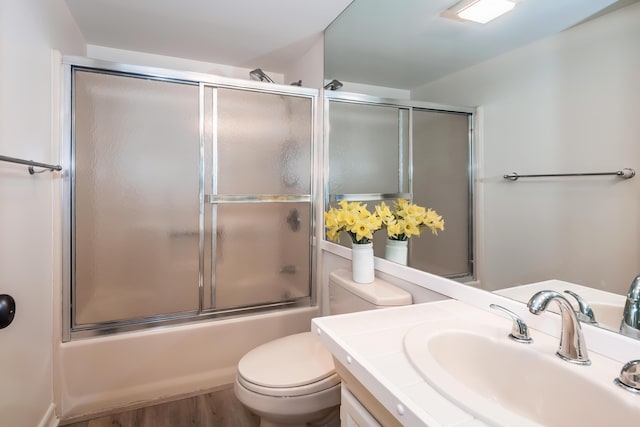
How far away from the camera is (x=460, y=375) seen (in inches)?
34.2

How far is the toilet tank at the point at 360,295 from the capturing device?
4.36 ft

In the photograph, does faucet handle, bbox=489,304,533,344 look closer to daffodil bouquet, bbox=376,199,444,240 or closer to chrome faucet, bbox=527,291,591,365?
chrome faucet, bbox=527,291,591,365

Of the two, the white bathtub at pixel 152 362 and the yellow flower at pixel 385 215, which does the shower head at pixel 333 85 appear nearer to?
the yellow flower at pixel 385 215

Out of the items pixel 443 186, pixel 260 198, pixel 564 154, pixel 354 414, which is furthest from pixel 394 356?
pixel 260 198

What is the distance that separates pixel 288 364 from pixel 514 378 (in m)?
0.84

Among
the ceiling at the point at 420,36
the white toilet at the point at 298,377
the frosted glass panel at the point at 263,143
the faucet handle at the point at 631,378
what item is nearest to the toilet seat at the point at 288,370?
the white toilet at the point at 298,377

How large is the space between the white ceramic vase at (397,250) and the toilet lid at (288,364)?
0.52 m

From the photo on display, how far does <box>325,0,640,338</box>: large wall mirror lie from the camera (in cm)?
83

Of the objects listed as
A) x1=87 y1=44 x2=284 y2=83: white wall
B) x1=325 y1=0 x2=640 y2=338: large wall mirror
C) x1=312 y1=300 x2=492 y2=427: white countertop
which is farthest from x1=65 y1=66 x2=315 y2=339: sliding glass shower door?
x1=312 y1=300 x2=492 y2=427: white countertop

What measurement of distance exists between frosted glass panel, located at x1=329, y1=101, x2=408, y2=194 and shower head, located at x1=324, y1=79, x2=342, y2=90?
0.09 m

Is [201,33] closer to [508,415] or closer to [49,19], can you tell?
[49,19]

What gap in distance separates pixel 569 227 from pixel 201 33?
227 cm

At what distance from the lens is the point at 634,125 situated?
801 millimetres

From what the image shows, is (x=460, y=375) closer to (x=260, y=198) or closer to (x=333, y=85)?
(x=260, y=198)
